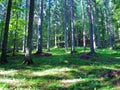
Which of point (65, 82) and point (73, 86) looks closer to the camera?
point (73, 86)

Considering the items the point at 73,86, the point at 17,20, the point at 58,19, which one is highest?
the point at 58,19

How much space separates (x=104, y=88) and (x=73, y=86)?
1.85m

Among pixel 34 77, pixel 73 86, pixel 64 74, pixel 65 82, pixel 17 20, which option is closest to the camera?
pixel 73 86

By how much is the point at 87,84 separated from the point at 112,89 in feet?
7.79

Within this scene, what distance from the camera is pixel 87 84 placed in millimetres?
14781

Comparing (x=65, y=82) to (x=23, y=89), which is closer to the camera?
(x=23, y=89)

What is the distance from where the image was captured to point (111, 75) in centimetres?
1700

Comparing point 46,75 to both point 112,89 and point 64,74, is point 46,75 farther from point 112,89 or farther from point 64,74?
point 112,89

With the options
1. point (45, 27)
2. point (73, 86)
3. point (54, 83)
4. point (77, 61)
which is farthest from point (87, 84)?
point (45, 27)

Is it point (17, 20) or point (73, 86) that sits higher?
point (17, 20)

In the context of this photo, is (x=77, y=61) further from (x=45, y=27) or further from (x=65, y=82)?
(x=45, y=27)

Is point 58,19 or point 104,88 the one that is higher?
point 58,19

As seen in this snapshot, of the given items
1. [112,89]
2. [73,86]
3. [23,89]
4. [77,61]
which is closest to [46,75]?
[73,86]

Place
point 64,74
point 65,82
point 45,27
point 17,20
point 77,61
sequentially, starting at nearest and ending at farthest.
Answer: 1. point 65,82
2. point 64,74
3. point 77,61
4. point 17,20
5. point 45,27
